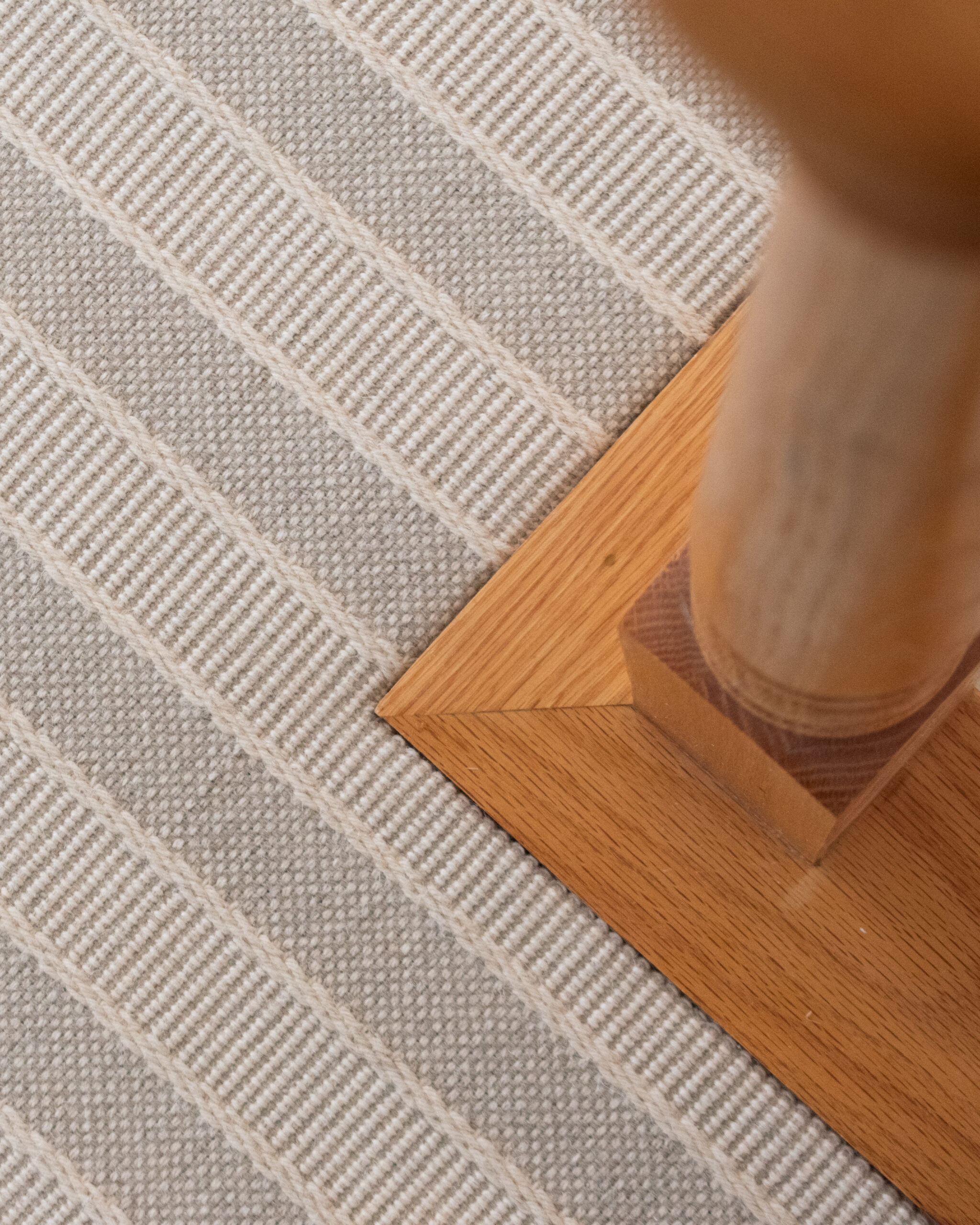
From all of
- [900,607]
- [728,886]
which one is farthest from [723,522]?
[728,886]

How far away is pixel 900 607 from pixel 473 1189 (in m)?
0.25

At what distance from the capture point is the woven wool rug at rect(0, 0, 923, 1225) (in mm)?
342

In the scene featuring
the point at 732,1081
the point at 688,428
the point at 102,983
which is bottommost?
the point at 102,983

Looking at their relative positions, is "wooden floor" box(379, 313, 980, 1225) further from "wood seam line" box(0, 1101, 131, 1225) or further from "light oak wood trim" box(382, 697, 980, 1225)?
"wood seam line" box(0, 1101, 131, 1225)

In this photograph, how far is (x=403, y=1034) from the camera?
0.35 meters

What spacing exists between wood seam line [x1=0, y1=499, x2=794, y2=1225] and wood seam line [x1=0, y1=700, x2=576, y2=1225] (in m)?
0.04

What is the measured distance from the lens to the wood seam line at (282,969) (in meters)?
0.34

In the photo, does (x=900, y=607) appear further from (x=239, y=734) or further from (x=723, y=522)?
(x=239, y=734)

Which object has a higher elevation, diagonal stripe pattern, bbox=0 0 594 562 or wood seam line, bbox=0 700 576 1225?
diagonal stripe pattern, bbox=0 0 594 562

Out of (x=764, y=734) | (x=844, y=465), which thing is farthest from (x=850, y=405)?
(x=764, y=734)

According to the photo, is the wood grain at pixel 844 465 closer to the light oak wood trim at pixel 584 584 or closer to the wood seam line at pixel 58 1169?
the light oak wood trim at pixel 584 584

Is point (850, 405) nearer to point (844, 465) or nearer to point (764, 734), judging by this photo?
point (844, 465)

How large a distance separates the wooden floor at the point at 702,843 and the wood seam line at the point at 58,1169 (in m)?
0.15

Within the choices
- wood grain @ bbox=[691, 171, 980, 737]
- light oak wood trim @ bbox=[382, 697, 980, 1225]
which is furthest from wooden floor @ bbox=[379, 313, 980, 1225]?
wood grain @ bbox=[691, 171, 980, 737]
